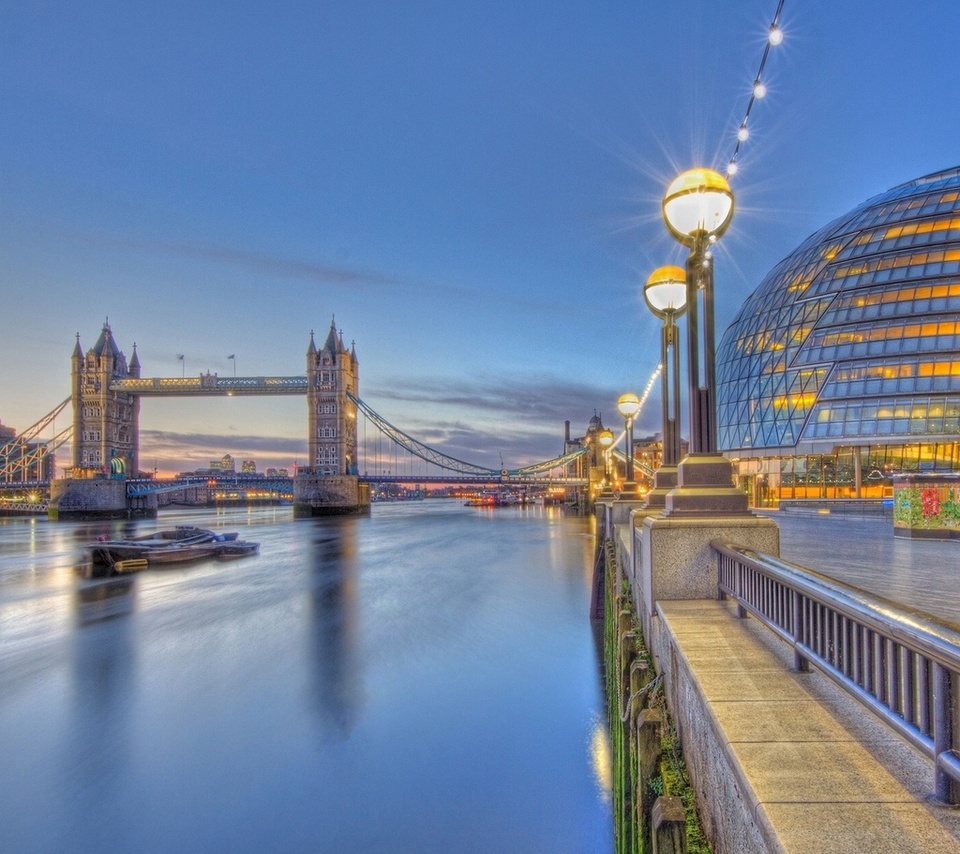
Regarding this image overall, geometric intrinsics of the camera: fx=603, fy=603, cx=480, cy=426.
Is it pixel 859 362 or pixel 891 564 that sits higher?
pixel 859 362

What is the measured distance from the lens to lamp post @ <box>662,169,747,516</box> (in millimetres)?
5973

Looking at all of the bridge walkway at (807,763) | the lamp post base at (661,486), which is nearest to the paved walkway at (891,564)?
the bridge walkway at (807,763)

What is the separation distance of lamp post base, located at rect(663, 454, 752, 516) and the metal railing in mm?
1600

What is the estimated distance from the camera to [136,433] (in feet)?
368

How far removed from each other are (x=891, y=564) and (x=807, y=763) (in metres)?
8.72

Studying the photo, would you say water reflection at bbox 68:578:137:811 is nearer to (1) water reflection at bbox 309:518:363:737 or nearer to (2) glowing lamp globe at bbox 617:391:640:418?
(1) water reflection at bbox 309:518:363:737

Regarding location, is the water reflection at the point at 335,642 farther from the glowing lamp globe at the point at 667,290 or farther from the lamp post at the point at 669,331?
the glowing lamp globe at the point at 667,290

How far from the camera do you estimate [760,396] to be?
199ft

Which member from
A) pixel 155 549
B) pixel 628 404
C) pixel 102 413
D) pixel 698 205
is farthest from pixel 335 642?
pixel 102 413

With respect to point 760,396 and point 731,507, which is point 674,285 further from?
point 760,396

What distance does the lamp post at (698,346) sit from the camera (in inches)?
235

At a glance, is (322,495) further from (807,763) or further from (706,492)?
(807,763)

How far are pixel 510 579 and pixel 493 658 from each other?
46.0 ft

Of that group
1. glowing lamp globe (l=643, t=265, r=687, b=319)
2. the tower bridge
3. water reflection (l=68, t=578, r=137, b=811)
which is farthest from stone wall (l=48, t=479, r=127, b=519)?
glowing lamp globe (l=643, t=265, r=687, b=319)
